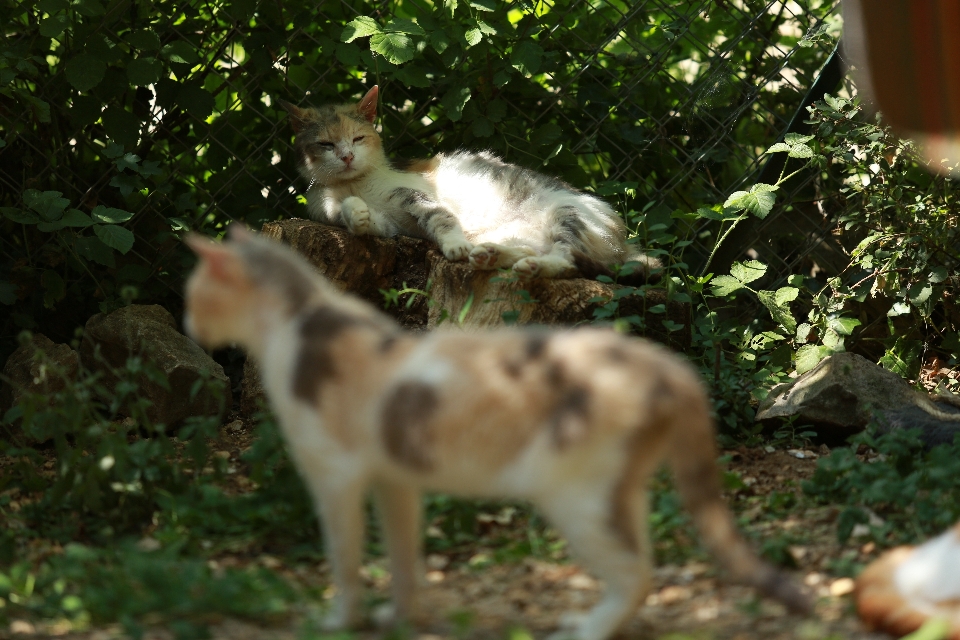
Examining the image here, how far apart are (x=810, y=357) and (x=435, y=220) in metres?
2.06

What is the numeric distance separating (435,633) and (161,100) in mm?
3933

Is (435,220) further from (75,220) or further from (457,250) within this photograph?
(75,220)

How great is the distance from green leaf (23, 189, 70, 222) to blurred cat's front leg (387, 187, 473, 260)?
1.68 meters

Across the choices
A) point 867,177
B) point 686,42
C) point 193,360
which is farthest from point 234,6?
point 867,177

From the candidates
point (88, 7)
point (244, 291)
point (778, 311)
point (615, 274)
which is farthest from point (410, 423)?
point (88, 7)

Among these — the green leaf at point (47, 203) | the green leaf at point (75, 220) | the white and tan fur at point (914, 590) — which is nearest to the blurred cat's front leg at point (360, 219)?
the green leaf at point (75, 220)

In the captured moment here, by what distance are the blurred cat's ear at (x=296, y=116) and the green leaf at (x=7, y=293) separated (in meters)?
1.72

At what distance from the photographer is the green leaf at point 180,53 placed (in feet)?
16.8

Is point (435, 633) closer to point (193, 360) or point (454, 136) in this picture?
point (193, 360)

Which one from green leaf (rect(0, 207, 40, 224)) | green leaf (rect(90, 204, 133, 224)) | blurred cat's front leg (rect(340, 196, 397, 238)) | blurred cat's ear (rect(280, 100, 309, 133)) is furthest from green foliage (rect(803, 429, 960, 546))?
green leaf (rect(0, 207, 40, 224))

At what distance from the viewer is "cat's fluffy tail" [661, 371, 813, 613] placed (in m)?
2.18

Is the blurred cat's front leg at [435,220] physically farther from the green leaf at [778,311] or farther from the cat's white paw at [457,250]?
the green leaf at [778,311]

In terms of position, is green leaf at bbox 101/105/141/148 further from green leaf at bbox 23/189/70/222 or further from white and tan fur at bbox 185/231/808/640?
white and tan fur at bbox 185/231/808/640

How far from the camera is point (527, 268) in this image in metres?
4.44
